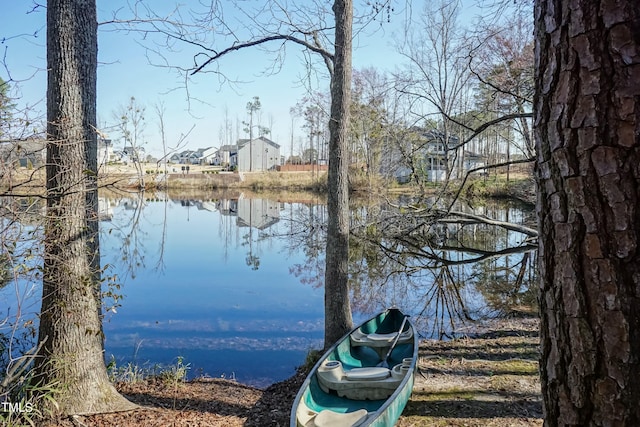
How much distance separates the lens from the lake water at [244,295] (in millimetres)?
6617

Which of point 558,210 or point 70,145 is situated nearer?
point 558,210

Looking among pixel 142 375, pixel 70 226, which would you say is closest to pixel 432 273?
pixel 142 375

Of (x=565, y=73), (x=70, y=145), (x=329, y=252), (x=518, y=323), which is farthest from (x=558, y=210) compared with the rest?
(x=518, y=323)

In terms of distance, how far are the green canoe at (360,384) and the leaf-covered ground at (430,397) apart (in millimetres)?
338

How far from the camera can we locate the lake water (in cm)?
662

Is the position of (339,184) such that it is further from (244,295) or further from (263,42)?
(244,295)

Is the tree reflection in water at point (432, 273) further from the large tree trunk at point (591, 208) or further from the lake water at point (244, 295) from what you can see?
the large tree trunk at point (591, 208)

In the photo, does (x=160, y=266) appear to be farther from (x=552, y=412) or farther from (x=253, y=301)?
(x=552, y=412)

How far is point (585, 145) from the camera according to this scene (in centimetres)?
113

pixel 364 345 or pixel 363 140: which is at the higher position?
pixel 363 140

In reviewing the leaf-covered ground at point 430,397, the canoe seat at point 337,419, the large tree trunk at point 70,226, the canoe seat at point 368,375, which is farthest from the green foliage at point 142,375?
the canoe seat at point 337,419

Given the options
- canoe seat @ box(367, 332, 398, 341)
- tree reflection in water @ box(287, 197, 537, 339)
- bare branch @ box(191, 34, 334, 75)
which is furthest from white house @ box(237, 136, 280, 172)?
canoe seat @ box(367, 332, 398, 341)

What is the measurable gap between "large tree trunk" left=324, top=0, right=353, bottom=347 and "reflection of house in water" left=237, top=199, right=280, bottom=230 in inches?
451

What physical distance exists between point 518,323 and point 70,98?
701 centimetres
